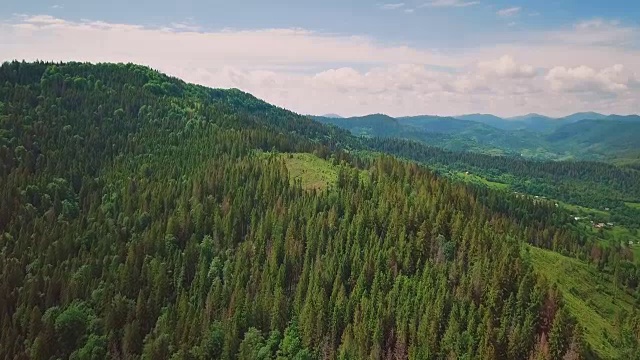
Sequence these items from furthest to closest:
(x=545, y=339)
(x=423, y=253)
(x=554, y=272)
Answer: (x=554, y=272)
(x=423, y=253)
(x=545, y=339)

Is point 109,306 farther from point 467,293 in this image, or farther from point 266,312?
point 467,293

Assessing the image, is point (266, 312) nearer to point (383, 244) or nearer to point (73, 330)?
point (383, 244)

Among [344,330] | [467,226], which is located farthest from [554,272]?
[344,330]

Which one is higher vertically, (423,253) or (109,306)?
(423,253)

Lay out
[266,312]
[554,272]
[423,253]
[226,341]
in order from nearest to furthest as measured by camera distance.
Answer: [226,341] < [266,312] < [423,253] < [554,272]

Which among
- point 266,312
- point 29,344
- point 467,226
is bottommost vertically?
point 29,344

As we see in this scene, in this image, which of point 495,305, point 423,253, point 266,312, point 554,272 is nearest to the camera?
point 495,305

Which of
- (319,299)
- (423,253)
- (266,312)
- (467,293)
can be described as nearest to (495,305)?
(467,293)

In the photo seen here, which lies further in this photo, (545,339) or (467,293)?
(467,293)

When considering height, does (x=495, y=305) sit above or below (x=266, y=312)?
above
